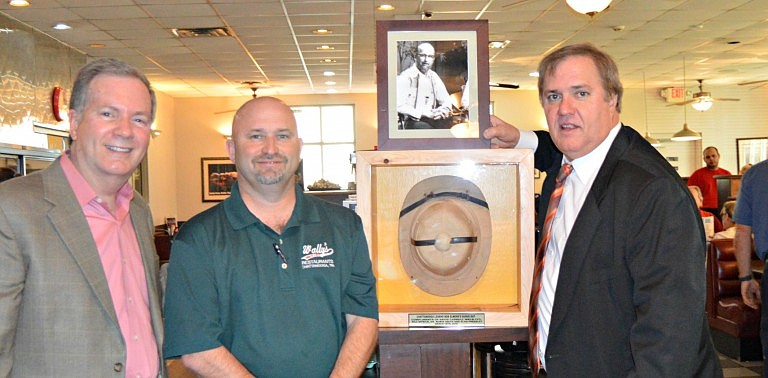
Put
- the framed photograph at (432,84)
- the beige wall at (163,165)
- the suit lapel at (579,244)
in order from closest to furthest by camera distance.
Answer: the suit lapel at (579,244), the framed photograph at (432,84), the beige wall at (163,165)

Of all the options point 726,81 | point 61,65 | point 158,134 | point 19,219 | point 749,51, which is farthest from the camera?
point 726,81

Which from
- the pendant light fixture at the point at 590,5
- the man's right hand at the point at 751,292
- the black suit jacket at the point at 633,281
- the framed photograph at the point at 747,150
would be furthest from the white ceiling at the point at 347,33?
the black suit jacket at the point at 633,281

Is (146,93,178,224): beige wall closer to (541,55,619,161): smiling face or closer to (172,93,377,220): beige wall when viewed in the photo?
(172,93,377,220): beige wall

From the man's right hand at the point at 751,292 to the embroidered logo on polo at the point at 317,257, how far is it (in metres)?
3.77

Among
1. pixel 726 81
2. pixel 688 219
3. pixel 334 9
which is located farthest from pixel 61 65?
pixel 726 81

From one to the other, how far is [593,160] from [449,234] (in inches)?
19.8

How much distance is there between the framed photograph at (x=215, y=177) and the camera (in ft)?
55.0

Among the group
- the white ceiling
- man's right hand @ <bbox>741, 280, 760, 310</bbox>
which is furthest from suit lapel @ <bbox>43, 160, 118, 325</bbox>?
the white ceiling

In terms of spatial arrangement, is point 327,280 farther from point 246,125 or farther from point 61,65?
point 61,65

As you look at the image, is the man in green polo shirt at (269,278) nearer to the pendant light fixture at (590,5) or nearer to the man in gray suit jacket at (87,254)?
the man in gray suit jacket at (87,254)

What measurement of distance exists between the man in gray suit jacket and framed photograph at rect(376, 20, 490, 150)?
70 centimetres

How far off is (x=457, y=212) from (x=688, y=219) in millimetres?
730

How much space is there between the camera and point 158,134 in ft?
48.3

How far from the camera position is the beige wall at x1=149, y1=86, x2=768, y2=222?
54.3 ft
